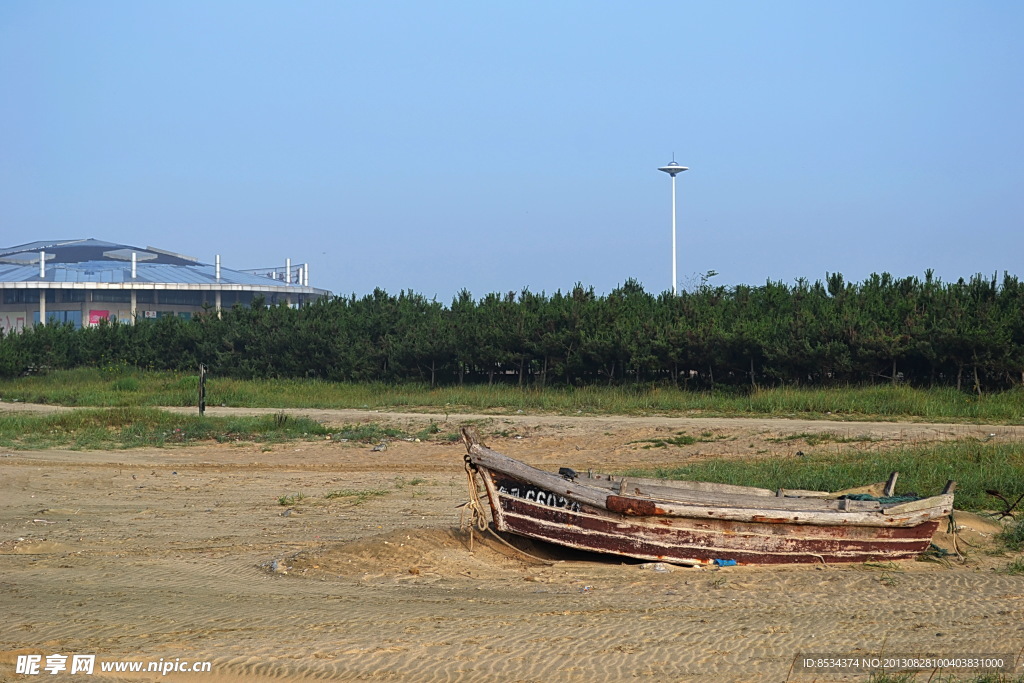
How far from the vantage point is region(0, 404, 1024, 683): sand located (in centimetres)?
702

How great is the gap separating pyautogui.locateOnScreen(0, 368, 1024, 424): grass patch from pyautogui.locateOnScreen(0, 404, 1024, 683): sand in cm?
1415

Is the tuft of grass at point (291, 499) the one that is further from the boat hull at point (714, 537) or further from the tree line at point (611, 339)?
the tree line at point (611, 339)

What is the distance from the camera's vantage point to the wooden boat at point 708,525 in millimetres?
10055

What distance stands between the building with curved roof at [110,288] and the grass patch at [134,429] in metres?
35.2

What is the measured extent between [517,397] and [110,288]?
130 feet

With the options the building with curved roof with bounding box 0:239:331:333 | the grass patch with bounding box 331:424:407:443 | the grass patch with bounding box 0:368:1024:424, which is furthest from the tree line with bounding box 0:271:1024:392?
the building with curved roof with bounding box 0:239:331:333

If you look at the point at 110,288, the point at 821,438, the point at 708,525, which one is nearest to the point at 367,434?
the point at 821,438

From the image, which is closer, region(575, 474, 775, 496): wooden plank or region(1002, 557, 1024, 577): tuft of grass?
region(1002, 557, 1024, 577): tuft of grass

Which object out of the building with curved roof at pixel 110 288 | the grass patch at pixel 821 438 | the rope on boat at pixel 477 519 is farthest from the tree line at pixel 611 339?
the rope on boat at pixel 477 519

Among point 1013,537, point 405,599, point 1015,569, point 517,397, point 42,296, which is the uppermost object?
point 42,296

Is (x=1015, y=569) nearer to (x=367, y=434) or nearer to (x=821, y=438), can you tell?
(x=821, y=438)

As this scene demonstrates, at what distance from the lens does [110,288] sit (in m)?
62.5

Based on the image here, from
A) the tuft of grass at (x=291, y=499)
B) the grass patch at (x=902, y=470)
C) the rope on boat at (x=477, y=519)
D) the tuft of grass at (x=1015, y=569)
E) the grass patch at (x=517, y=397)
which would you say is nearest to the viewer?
the tuft of grass at (x=1015, y=569)

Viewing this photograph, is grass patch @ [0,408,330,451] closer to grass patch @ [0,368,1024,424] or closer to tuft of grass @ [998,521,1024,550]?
grass patch @ [0,368,1024,424]
